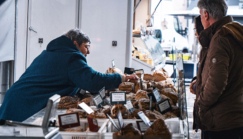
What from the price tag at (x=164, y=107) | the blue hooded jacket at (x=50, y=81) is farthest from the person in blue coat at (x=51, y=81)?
the price tag at (x=164, y=107)

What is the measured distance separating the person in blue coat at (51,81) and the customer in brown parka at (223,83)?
2.79ft

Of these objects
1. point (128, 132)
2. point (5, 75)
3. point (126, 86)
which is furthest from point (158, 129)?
point (5, 75)

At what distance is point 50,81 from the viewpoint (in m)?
1.98

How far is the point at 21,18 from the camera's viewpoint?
4.05 m

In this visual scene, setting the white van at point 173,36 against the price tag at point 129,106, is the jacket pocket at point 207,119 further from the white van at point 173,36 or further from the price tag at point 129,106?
the white van at point 173,36

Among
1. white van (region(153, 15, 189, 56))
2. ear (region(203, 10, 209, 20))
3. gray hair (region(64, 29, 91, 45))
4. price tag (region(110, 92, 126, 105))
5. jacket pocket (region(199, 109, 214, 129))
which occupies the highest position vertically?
white van (region(153, 15, 189, 56))

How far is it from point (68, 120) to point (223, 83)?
93 cm

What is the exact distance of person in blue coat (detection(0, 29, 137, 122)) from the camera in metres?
1.89

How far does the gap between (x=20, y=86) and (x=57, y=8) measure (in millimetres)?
2512

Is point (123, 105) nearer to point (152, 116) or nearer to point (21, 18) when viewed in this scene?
point (152, 116)

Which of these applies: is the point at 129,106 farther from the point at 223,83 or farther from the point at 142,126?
the point at 223,83

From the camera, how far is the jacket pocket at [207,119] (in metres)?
1.61

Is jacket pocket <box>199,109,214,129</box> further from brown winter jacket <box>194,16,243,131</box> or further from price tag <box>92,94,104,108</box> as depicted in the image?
price tag <box>92,94,104,108</box>

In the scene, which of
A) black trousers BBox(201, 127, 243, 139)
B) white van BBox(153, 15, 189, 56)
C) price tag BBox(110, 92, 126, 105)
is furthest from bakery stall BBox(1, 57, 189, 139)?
white van BBox(153, 15, 189, 56)
